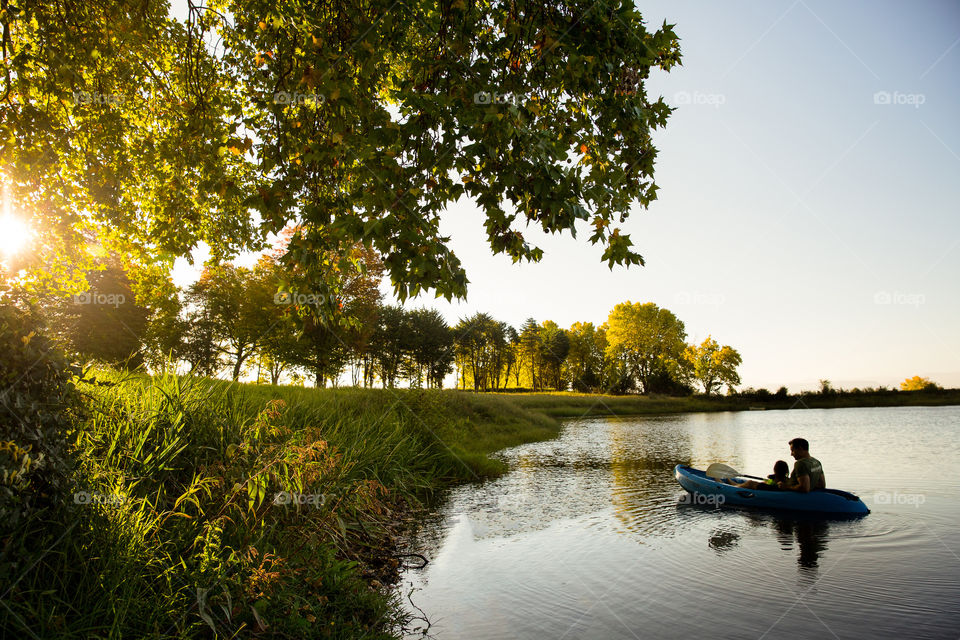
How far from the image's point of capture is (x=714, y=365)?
72.8 meters

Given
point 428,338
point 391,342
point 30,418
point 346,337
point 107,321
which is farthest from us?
point 428,338

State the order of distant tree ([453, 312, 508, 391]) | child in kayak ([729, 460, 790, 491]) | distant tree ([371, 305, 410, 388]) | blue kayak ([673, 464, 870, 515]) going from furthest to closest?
distant tree ([453, 312, 508, 391]), distant tree ([371, 305, 410, 388]), child in kayak ([729, 460, 790, 491]), blue kayak ([673, 464, 870, 515])

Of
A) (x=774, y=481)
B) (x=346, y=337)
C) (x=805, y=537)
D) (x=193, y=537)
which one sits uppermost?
(x=346, y=337)

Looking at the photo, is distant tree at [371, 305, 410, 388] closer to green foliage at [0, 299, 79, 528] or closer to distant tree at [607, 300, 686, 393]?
distant tree at [607, 300, 686, 393]

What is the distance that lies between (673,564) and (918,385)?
265 ft

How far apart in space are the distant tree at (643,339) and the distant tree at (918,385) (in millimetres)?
28210

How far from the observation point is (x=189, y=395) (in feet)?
22.8

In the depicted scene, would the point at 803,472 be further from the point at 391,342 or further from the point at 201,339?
the point at 391,342

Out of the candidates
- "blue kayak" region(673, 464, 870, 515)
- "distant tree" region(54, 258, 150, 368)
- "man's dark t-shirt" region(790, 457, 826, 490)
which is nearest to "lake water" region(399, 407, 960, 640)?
"blue kayak" region(673, 464, 870, 515)

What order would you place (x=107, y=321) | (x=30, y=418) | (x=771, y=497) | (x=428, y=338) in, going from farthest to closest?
(x=428, y=338)
(x=107, y=321)
(x=771, y=497)
(x=30, y=418)

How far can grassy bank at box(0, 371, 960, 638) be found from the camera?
340cm

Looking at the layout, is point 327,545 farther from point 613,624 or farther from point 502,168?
point 502,168

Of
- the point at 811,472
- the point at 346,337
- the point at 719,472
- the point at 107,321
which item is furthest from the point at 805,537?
the point at 107,321

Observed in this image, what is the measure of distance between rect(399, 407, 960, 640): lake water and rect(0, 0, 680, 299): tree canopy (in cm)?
457
